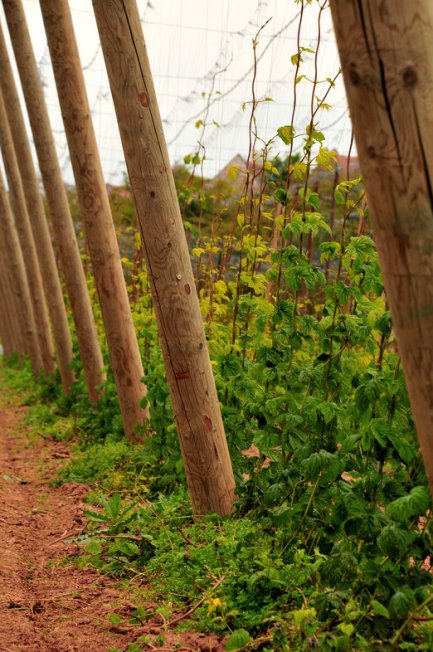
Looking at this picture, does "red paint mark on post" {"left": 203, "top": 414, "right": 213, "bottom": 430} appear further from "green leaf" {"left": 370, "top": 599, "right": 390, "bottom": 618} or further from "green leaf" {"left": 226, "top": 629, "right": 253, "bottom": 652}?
"green leaf" {"left": 370, "top": 599, "right": 390, "bottom": 618}

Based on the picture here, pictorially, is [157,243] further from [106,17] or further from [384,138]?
[384,138]

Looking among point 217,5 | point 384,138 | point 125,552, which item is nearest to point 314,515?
point 125,552

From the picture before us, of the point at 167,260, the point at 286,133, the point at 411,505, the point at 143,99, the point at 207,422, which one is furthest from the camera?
the point at 207,422

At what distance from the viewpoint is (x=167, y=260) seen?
4.38 meters

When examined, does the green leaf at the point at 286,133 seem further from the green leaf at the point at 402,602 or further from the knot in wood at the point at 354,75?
the green leaf at the point at 402,602

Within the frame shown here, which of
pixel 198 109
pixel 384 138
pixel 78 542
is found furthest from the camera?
pixel 198 109

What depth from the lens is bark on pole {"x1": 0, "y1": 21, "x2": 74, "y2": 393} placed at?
993 centimetres

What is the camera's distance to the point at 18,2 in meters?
8.91

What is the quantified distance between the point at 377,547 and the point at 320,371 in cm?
92

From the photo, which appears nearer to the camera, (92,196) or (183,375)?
(183,375)

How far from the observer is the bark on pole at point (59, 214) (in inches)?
332

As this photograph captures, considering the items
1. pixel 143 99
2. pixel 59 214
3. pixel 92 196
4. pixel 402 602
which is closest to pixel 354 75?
pixel 402 602

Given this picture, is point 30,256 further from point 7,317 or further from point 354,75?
point 354,75

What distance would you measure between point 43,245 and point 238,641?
778 cm
